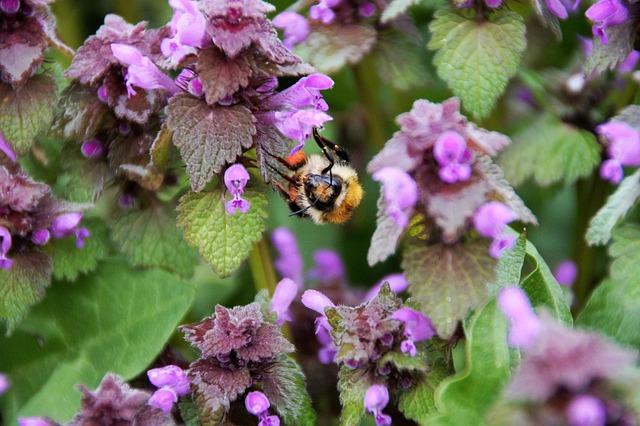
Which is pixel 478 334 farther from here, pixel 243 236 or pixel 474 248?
pixel 243 236

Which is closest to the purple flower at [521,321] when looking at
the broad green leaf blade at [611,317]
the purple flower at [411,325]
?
the purple flower at [411,325]

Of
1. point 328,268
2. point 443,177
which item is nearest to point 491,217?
point 443,177

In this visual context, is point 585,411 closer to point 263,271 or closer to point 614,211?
point 614,211

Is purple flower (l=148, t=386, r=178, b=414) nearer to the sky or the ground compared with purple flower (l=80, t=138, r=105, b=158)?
nearer to the ground

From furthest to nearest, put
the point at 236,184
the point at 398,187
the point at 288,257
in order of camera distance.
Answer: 1. the point at 288,257
2. the point at 236,184
3. the point at 398,187

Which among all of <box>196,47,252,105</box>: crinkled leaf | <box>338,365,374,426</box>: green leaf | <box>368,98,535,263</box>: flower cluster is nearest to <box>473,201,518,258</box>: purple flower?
<box>368,98,535,263</box>: flower cluster

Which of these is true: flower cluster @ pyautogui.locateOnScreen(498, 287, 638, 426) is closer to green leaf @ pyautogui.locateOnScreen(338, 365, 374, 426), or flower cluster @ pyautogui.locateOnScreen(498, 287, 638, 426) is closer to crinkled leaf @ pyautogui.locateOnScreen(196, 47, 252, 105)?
green leaf @ pyautogui.locateOnScreen(338, 365, 374, 426)

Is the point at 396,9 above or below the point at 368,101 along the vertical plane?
above

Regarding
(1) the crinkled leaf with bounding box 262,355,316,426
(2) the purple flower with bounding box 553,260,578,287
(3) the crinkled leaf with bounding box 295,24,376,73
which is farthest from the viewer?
(2) the purple flower with bounding box 553,260,578,287
